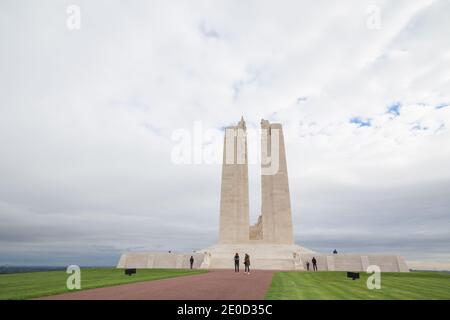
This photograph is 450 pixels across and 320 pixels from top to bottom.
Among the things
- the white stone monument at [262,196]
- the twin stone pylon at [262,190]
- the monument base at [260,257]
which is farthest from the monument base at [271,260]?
the twin stone pylon at [262,190]

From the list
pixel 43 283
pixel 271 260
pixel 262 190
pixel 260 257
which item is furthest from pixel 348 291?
pixel 262 190

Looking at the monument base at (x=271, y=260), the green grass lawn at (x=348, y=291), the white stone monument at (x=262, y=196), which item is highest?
the white stone monument at (x=262, y=196)

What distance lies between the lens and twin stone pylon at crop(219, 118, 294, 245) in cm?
4509

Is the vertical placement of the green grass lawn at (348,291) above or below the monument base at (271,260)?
below

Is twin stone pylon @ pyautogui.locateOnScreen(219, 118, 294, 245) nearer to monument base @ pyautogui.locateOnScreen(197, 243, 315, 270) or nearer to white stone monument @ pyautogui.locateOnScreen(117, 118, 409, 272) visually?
white stone monument @ pyautogui.locateOnScreen(117, 118, 409, 272)

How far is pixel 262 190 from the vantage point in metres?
47.2

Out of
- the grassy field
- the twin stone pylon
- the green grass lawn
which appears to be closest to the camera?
the green grass lawn

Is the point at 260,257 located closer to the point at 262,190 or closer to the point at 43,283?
the point at 262,190

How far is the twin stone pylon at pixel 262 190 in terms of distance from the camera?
4509cm

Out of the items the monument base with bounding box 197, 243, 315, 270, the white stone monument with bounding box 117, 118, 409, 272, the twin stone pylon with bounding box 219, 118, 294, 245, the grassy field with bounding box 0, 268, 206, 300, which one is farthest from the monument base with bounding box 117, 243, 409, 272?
the grassy field with bounding box 0, 268, 206, 300

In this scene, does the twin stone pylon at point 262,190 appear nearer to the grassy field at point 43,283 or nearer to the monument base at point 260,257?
the monument base at point 260,257
